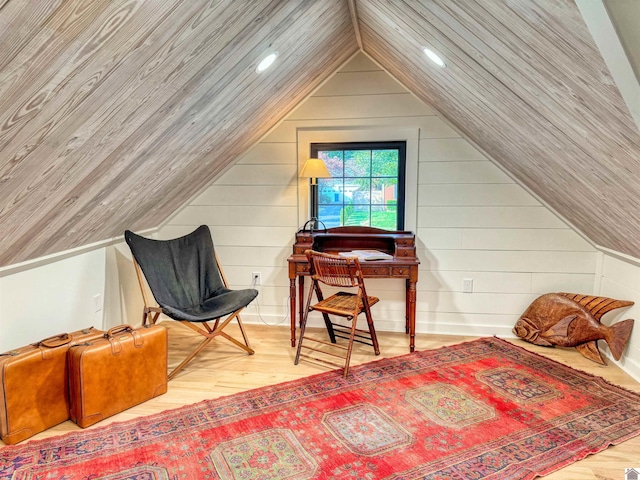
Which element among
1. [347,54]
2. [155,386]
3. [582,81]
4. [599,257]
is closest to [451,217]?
[599,257]

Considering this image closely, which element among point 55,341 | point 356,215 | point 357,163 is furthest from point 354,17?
point 55,341

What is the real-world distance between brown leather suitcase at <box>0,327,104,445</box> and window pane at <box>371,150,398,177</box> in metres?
2.52

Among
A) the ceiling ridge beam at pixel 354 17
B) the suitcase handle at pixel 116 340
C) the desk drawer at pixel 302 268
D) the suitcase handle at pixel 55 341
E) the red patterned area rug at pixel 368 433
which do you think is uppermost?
the ceiling ridge beam at pixel 354 17

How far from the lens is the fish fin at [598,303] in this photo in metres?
3.00

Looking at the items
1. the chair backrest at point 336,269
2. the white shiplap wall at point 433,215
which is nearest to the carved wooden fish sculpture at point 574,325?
the white shiplap wall at point 433,215

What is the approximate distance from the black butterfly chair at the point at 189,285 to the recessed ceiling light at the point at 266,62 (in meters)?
1.45

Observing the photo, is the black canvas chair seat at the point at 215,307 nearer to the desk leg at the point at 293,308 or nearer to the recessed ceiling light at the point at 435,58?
the desk leg at the point at 293,308

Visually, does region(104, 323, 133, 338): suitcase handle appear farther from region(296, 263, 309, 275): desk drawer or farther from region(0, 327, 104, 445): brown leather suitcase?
region(296, 263, 309, 275): desk drawer

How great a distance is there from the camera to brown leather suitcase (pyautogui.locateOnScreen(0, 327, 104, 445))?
207 cm

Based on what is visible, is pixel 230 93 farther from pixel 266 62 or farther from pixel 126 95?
pixel 126 95

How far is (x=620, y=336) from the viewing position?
115 inches

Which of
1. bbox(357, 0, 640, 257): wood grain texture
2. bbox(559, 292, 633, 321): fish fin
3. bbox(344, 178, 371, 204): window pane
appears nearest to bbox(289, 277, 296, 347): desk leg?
bbox(344, 178, 371, 204): window pane

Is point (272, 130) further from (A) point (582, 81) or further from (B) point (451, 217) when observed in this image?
(A) point (582, 81)

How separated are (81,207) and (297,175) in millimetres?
1802
